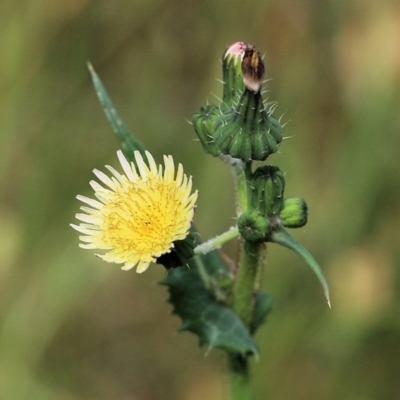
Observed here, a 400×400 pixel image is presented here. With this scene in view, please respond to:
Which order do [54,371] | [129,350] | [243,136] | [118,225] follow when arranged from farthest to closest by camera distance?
[129,350]
[54,371]
[118,225]
[243,136]

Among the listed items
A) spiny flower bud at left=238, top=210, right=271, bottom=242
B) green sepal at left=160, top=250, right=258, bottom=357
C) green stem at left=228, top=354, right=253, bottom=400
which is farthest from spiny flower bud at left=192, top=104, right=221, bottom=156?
green stem at left=228, top=354, right=253, bottom=400

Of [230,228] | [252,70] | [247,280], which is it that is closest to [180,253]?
[230,228]

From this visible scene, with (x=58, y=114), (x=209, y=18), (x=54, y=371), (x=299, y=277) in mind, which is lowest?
(x=54, y=371)

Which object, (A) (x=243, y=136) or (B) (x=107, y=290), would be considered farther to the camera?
(B) (x=107, y=290)

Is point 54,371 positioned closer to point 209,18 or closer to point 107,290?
point 107,290

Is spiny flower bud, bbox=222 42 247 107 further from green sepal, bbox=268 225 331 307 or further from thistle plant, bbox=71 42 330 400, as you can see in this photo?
green sepal, bbox=268 225 331 307

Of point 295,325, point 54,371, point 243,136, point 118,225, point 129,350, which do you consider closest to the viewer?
point 243,136

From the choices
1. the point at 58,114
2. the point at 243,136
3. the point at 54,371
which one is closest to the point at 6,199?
the point at 58,114

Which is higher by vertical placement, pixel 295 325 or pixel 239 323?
pixel 295 325
